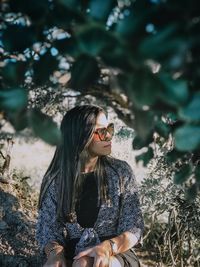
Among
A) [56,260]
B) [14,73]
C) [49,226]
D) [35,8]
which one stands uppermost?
[35,8]

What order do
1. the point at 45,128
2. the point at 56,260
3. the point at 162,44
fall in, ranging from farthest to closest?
the point at 56,260
the point at 45,128
the point at 162,44

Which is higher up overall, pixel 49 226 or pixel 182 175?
pixel 182 175

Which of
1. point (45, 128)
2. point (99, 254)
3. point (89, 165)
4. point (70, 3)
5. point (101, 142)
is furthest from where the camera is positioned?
point (89, 165)

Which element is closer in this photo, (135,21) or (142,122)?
(135,21)

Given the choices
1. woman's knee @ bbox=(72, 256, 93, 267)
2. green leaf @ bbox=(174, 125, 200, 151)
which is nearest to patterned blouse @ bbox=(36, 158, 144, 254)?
woman's knee @ bbox=(72, 256, 93, 267)

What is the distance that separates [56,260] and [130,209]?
0.56m

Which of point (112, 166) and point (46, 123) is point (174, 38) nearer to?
point (46, 123)

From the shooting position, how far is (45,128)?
1072 mm

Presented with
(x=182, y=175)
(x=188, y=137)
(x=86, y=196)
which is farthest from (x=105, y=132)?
(x=188, y=137)

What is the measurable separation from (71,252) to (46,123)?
85.7 inches

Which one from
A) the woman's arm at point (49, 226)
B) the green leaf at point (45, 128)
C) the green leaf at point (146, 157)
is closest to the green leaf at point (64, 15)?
the green leaf at point (45, 128)

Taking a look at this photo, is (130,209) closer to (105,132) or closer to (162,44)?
(105,132)

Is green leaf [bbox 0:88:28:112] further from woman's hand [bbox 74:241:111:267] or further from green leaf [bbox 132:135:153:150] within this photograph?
woman's hand [bbox 74:241:111:267]

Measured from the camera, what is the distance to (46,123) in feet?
3.56
